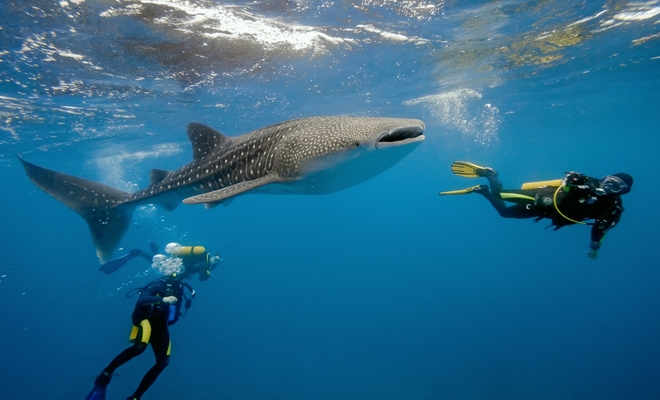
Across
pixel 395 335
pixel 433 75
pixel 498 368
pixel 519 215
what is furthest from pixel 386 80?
pixel 395 335

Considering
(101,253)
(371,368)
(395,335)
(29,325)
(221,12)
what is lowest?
(29,325)

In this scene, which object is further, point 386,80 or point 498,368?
point 498,368

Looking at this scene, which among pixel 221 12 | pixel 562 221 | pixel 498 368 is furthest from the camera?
pixel 498 368

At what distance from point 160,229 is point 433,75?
124 meters

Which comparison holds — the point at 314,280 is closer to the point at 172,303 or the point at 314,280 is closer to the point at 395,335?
the point at 395,335

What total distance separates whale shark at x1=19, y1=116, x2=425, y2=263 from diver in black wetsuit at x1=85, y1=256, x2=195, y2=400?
1.21m

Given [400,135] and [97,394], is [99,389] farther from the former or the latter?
[400,135]

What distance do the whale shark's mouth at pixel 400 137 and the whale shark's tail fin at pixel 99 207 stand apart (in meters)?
5.25

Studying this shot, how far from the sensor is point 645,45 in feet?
47.3

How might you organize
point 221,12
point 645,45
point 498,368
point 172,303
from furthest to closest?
point 498,368, point 645,45, point 221,12, point 172,303

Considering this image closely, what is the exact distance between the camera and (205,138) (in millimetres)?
5973

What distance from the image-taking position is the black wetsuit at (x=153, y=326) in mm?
6215

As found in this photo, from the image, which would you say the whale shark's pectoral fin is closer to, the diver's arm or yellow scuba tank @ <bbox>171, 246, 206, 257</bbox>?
the diver's arm

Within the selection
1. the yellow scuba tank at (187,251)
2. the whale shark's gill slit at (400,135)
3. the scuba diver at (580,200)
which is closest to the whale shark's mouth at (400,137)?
the whale shark's gill slit at (400,135)
